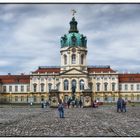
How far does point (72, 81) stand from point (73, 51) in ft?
20.6

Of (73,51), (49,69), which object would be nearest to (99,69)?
(73,51)

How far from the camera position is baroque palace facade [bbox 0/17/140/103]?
9350 centimetres

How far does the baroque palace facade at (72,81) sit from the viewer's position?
9350 cm

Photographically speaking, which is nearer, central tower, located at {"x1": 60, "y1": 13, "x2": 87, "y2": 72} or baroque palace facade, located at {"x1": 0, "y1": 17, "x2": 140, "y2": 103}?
baroque palace facade, located at {"x1": 0, "y1": 17, "x2": 140, "y2": 103}

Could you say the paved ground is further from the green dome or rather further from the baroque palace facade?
the green dome

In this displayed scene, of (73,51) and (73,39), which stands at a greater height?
(73,39)

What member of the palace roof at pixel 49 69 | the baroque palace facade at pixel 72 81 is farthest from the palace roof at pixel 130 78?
the palace roof at pixel 49 69

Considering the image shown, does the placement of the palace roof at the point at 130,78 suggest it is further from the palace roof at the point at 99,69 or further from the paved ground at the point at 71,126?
the paved ground at the point at 71,126

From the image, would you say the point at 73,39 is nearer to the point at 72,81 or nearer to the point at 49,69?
the point at 72,81

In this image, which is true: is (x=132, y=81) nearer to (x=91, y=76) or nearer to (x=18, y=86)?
(x=91, y=76)

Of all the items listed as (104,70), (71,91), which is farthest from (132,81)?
(71,91)

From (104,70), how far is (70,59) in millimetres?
7937

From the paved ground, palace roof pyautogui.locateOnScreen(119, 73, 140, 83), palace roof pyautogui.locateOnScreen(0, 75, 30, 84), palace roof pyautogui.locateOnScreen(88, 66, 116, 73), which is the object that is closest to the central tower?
palace roof pyautogui.locateOnScreen(88, 66, 116, 73)

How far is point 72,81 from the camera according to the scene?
9412 cm
